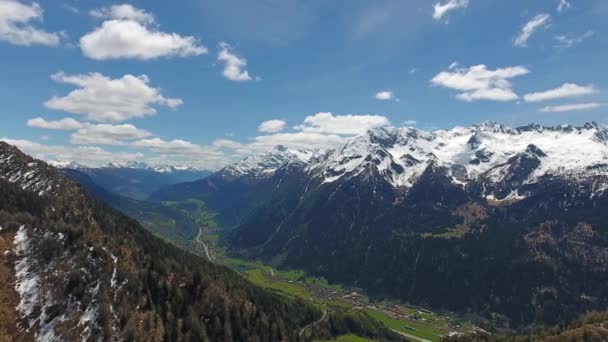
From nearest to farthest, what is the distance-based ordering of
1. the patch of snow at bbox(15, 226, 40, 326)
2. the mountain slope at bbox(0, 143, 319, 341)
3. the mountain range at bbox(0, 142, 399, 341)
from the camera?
the patch of snow at bbox(15, 226, 40, 326), the mountain range at bbox(0, 142, 399, 341), the mountain slope at bbox(0, 143, 319, 341)

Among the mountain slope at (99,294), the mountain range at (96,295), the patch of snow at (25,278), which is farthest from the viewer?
the mountain slope at (99,294)

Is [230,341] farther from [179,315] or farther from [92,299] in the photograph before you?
[92,299]

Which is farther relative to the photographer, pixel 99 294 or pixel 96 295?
pixel 99 294

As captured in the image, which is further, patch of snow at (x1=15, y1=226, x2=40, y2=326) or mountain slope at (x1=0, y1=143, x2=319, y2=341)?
Result: mountain slope at (x1=0, y1=143, x2=319, y2=341)

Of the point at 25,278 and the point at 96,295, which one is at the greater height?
the point at 25,278

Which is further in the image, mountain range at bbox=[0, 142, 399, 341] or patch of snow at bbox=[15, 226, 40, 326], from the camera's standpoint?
mountain range at bbox=[0, 142, 399, 341]

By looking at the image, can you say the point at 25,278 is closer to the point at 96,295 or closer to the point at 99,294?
the point at 96,295

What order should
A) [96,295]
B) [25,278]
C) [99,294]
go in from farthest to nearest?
[99,294] → [96,295] → [25,278]

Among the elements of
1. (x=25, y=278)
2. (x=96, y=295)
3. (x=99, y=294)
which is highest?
(x=25, y=278)

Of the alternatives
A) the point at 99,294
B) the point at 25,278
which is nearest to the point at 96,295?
the point at 99,294

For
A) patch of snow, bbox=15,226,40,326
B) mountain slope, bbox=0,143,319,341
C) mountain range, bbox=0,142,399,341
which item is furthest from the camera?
mountain slope, bbox=0,143,319,341

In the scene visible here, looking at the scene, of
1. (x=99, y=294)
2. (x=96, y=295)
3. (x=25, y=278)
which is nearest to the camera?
(x=25, y=278)
